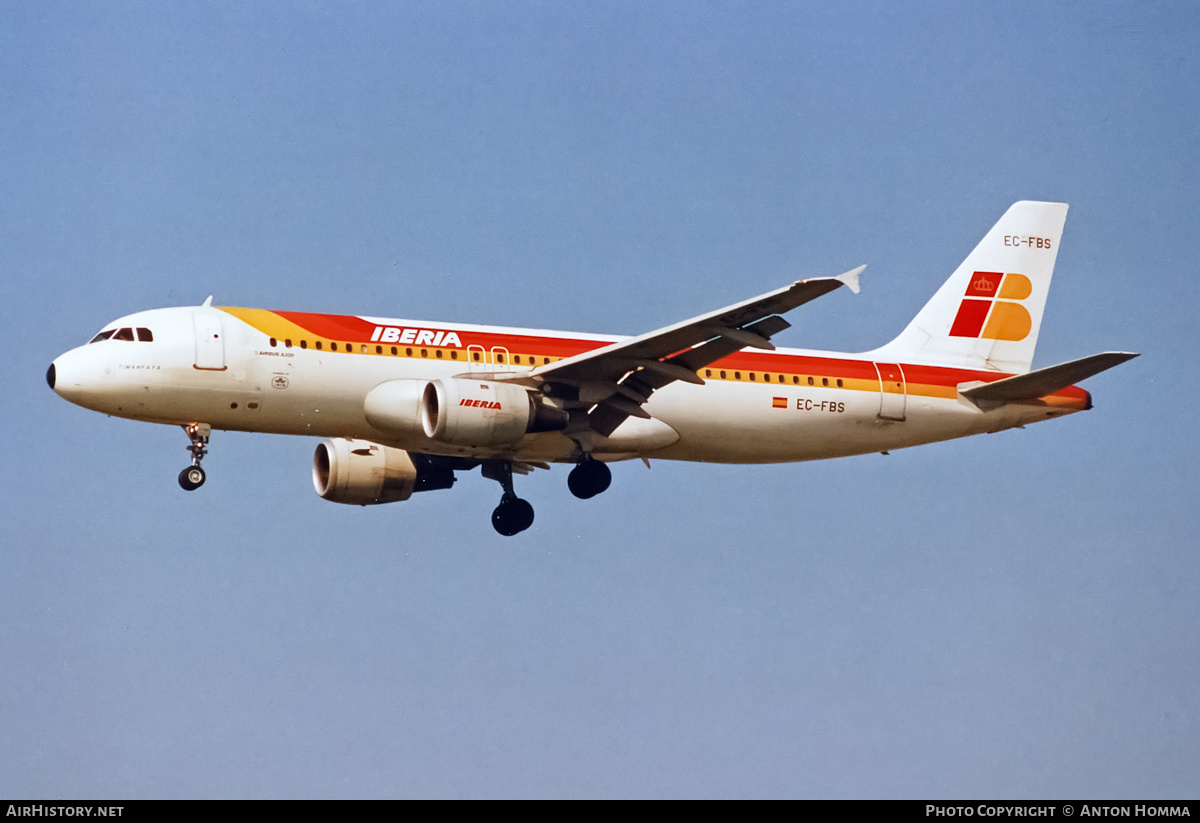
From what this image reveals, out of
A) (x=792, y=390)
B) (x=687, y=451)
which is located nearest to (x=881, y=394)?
(x=792, y=390)

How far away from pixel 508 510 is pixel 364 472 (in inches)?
143

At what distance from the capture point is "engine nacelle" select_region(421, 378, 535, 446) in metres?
34.5

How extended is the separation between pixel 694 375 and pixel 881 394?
599 cm

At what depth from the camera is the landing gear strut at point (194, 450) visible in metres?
35.3

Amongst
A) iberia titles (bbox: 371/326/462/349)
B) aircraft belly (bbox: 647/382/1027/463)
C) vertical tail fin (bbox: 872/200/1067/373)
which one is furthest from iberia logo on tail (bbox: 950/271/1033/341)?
iberia titles (bbox: 371/326/462/349)

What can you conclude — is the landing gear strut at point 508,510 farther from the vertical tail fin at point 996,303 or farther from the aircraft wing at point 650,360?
the vertical tail fin at point 996,303

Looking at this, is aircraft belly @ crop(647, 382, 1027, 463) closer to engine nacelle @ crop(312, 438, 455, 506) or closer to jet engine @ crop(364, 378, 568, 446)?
jet engine @ crop(364, 378, 568, 446)

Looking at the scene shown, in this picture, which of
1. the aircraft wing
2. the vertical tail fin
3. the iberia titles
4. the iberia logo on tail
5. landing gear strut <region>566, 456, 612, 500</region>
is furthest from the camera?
the iberia logo on tail

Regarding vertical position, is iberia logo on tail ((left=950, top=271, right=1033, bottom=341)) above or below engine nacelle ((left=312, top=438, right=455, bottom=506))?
above

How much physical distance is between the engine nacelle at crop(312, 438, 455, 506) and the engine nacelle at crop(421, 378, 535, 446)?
4.84 meters

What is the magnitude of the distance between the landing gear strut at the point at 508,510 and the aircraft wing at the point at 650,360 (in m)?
3.82
